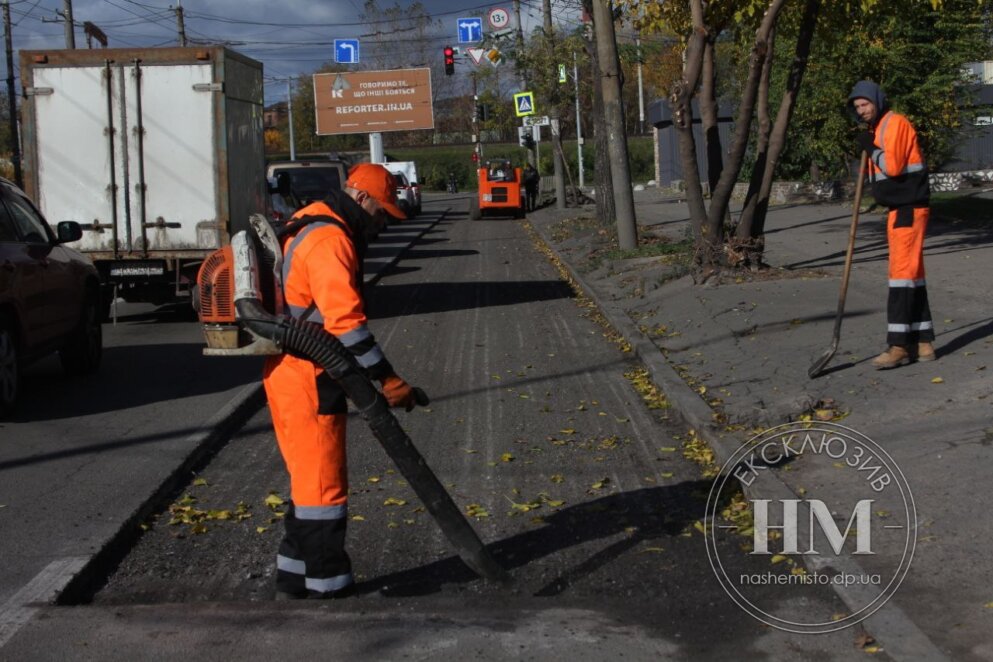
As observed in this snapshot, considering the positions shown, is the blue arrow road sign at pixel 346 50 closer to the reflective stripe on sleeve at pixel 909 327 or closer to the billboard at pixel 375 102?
the billboard at pixel 375 102

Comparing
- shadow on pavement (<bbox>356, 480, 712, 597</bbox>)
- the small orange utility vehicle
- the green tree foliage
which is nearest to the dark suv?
shadow on pavement (<bbox>356, 480, 712, 597</bbox>)

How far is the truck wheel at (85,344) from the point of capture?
10.7m

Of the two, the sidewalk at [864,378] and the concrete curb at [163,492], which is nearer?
the sidewalk at [864,378]

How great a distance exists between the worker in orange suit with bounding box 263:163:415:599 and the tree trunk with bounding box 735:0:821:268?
9.91 metres

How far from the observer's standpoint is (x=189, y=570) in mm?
5539

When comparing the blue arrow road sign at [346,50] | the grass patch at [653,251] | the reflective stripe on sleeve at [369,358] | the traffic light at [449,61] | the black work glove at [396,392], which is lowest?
the black work glove at [396,392]

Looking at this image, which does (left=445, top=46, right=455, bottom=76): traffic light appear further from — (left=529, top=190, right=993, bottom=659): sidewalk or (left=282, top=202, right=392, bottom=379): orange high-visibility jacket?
(left=282, top=202, right=392, bottom=379): orange high-visibility jacket

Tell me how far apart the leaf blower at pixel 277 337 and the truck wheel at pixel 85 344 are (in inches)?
244

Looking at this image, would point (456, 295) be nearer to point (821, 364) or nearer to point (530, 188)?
point (821, 364)

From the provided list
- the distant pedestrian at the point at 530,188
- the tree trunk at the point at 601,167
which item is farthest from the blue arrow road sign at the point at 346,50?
the tree trunk at the point at 601,167

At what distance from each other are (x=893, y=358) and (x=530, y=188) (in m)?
33.4

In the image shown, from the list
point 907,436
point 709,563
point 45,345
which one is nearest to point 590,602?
point 709,563

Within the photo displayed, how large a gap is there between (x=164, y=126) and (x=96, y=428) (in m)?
6.06

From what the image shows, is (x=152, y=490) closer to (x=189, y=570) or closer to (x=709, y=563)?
(x=189, y=570)
